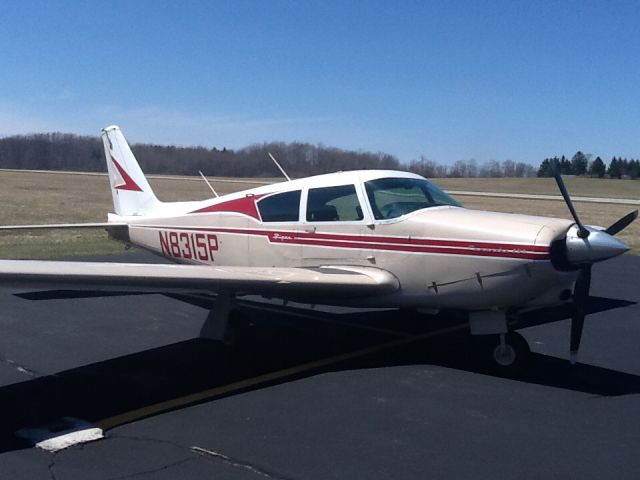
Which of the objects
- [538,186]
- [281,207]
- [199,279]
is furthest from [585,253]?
[538,186]

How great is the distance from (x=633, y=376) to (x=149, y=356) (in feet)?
17.2

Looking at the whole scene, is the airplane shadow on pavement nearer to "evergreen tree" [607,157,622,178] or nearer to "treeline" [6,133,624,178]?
"treeline" [6,133,624,178]

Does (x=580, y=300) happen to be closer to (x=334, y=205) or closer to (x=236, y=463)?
(x=334, y=205)

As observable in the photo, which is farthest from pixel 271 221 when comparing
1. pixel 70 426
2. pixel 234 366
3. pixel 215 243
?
pixel 70 426

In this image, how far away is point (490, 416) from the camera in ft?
19.7

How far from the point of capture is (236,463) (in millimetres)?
4973

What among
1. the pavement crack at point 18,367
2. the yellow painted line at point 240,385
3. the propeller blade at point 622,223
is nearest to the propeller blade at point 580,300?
the propeller blade at point 622,223

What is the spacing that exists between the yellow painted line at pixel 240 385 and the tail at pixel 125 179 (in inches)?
194

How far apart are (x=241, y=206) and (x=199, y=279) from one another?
8.69 ft

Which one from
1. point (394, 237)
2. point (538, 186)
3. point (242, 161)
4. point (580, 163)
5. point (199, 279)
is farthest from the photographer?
point (580, 163)

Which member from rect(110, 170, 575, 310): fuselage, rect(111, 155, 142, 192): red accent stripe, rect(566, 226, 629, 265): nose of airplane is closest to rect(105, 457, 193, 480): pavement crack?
rect(110, 170, 575, 310): fuselage

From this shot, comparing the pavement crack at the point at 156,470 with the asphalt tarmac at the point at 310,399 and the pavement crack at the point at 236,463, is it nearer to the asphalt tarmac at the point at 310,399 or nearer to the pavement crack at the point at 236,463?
the asphalt tarmac at the point at 310,399

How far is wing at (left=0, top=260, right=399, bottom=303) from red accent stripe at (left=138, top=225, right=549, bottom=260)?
0.29 meters

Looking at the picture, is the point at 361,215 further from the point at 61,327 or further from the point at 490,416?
the point at 61,327
